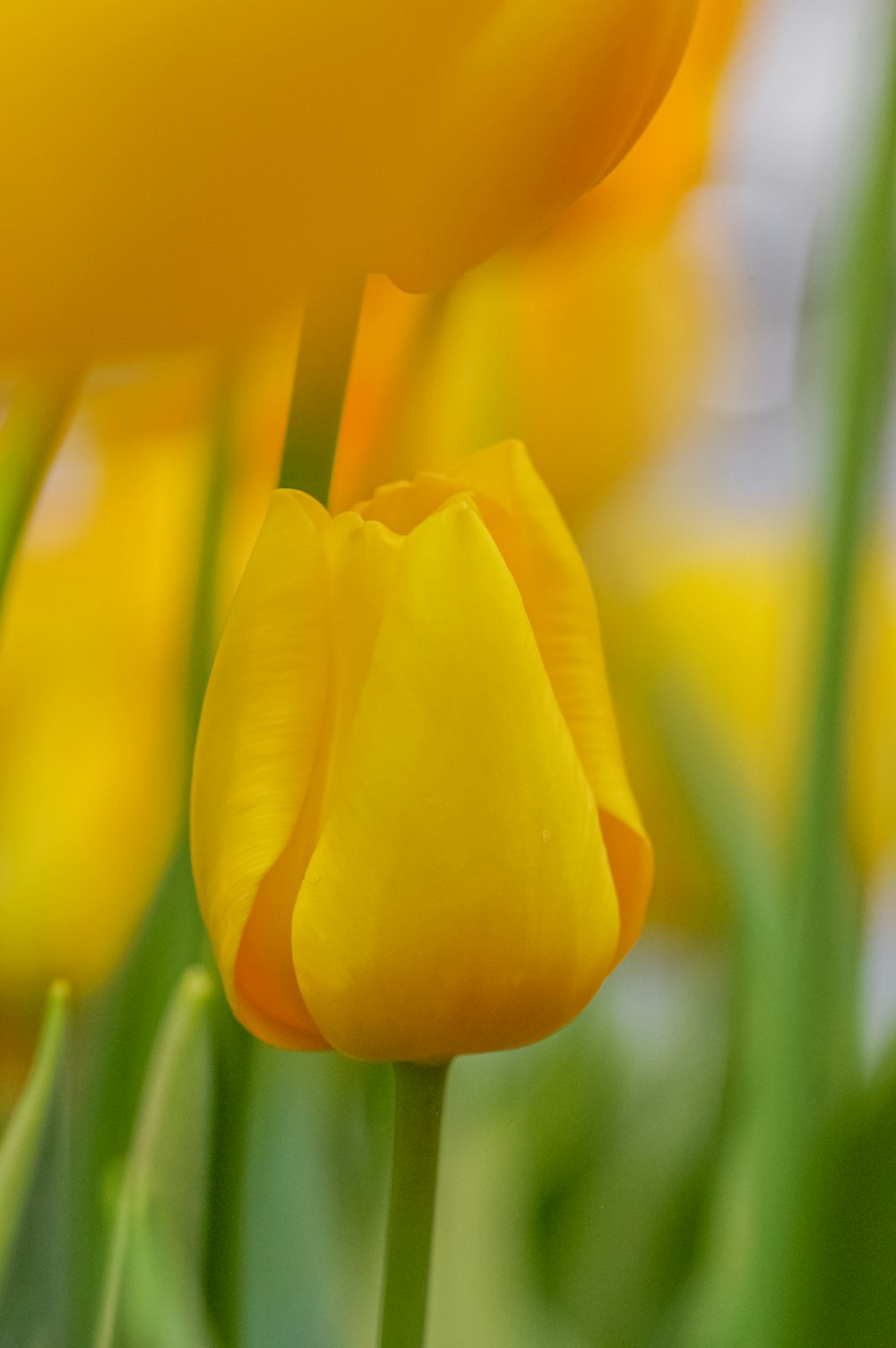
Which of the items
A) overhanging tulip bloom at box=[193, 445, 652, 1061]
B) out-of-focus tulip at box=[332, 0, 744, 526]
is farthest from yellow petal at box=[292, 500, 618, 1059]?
out-of-focus tulip at box=[332, 0, 744, 526]

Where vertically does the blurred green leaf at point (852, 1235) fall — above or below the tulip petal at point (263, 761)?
below

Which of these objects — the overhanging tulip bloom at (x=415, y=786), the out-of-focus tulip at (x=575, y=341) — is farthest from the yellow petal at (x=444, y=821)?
the out-of-focus tulip at (x=575, y=341)

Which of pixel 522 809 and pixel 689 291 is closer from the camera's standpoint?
pixel 522 809

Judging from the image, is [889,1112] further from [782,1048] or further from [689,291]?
[689,291]

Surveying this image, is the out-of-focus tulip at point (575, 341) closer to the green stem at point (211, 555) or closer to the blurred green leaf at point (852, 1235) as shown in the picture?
the green stem at point (211, 555)

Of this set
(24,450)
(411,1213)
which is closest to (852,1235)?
(411,1213)

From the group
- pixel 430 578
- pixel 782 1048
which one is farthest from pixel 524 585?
pixel 782 1048
